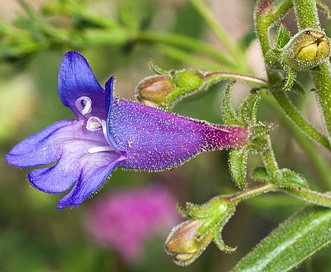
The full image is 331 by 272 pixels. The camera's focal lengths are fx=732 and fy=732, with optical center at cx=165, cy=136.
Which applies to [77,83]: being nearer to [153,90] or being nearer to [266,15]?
[153,90]

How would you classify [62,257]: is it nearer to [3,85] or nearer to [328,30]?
[3,85]

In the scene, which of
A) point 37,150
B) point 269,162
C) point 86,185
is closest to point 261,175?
point 269,162

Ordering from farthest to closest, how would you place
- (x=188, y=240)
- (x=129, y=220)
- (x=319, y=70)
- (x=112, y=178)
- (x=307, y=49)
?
(x=112, y=178), (x=129, y=220), (x=188, y=240), (x=319, y=70), (x=307, y=49)

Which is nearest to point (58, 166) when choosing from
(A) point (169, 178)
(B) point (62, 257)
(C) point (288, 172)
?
(C) point (288, 172)

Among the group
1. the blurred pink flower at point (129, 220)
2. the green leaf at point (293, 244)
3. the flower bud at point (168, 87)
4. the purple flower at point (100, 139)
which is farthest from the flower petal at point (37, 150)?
the blurred pink flower at point (129, 220)

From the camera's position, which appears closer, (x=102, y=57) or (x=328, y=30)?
(x=328, y=30)

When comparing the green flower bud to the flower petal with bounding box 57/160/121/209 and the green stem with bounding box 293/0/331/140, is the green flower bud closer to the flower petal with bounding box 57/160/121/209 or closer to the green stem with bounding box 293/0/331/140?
the green stem with bounding box 293/0/331/140

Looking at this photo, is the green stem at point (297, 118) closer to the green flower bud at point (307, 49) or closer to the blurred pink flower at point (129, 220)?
the green flower bud at point (307, 49)
